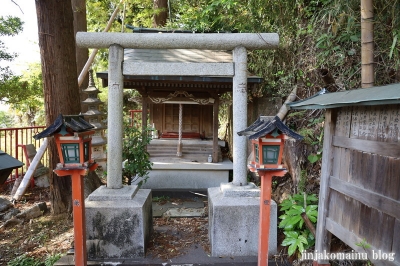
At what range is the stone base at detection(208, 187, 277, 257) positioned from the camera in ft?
13.4

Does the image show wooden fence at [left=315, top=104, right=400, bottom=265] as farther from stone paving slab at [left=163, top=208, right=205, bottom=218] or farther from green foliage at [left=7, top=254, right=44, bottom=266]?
green foliage at [left=7, top=254, right=44, bottom=266]

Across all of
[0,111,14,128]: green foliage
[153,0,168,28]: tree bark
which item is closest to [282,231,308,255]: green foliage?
[153,0,168,28]: tree bark

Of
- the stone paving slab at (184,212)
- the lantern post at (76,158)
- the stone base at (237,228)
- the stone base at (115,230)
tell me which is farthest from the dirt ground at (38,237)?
the stone base at (237,228)

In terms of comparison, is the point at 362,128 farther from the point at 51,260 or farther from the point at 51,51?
the point at 51,51

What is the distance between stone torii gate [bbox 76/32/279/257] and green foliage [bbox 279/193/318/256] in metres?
0.76

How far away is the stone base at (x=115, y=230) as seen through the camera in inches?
160

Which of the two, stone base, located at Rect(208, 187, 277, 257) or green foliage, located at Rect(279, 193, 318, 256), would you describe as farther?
stone base, located at Rect(208, 187, 277, 257)

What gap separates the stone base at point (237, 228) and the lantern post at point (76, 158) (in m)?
2.01

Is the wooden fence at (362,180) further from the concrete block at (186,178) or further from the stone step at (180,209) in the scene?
the concrete block at (186,178)

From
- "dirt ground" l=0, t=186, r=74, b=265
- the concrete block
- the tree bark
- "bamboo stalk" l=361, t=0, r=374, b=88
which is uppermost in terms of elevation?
the tree bark

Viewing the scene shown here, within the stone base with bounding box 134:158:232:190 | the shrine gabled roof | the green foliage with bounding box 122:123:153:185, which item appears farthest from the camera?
the stone base with bounding box 134:158:232:190

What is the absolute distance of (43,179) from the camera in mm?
7984

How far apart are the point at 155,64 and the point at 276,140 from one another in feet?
8.33

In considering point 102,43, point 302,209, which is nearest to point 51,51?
point 102,43
